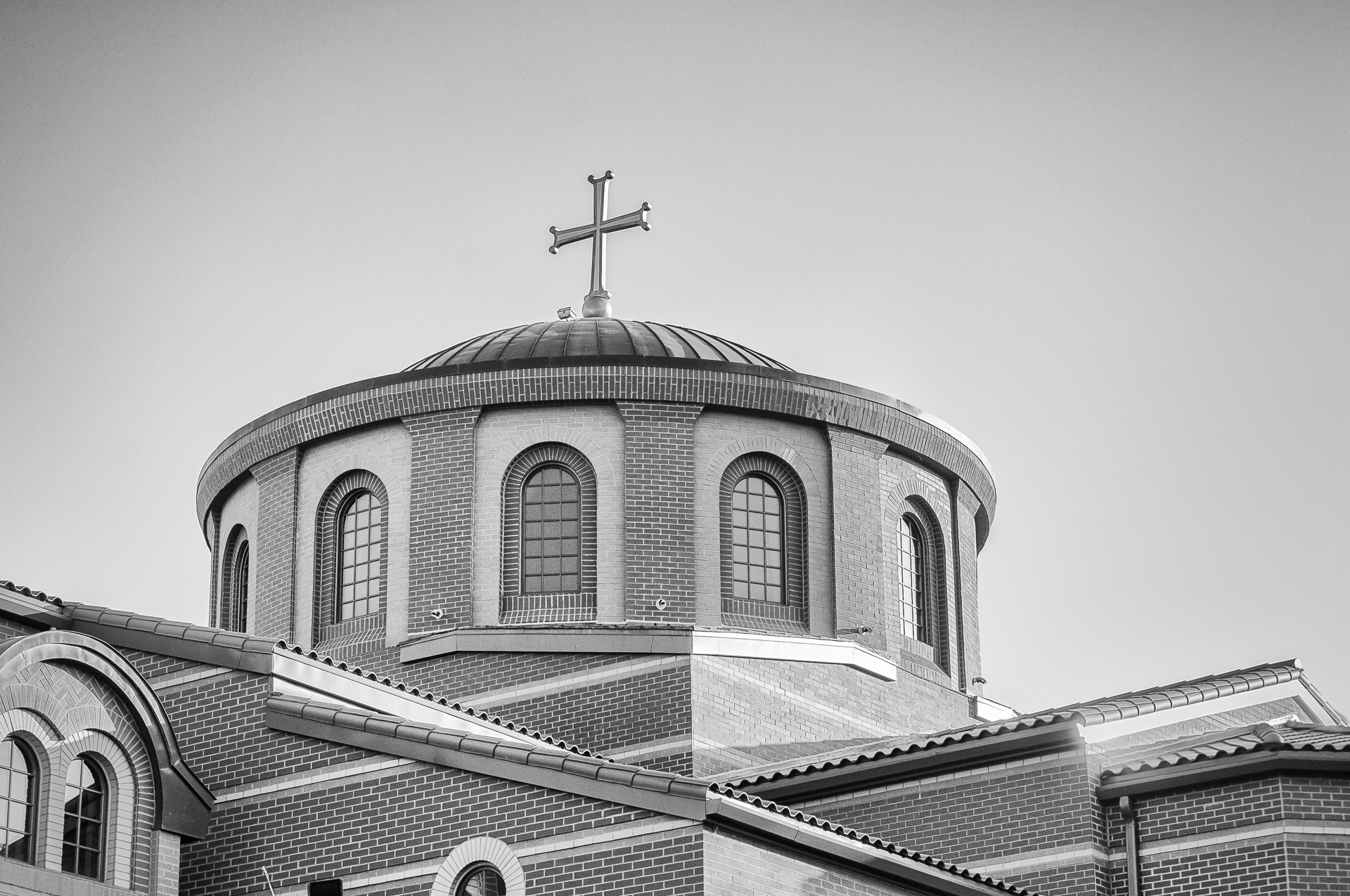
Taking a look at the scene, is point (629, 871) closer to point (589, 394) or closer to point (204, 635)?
point (204, 635)

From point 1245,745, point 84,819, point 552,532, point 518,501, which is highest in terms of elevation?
point 518,501

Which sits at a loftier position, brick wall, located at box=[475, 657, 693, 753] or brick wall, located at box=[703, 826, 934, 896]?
brick wall, located at box=[475, 657, 693, 753]

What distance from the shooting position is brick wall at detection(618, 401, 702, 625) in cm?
2689

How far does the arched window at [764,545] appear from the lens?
27.5 meters

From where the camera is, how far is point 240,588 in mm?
30016

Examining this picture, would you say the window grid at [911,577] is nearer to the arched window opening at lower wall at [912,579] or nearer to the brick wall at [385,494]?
the arched window opening at lower wall at [912,579]

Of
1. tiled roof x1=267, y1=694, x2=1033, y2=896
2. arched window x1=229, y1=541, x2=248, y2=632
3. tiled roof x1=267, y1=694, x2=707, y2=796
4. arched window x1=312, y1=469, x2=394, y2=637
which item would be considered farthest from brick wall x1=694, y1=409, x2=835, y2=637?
tiled roof x1=267, y1=694, x2=707, y2=796

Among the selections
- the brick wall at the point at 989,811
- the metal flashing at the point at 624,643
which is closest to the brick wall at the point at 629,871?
the brick wall at the point at 989,811

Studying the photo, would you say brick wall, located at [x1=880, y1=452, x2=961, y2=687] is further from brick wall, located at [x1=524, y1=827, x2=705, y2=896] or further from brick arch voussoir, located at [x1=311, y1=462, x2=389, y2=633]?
brick wall, located at [x1=524, y1=827, x2=705, y2=896]

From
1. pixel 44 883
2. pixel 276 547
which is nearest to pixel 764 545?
pixel 276 547

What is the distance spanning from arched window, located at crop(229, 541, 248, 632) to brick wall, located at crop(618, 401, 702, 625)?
234 inches

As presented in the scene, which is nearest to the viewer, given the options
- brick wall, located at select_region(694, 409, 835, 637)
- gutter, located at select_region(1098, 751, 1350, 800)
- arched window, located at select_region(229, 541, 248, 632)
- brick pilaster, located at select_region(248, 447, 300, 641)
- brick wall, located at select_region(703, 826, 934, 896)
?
brick wall, located at select_region(703, 826, 934, 896)

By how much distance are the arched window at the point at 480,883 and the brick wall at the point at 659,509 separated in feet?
27.1

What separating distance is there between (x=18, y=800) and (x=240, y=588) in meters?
11.7
